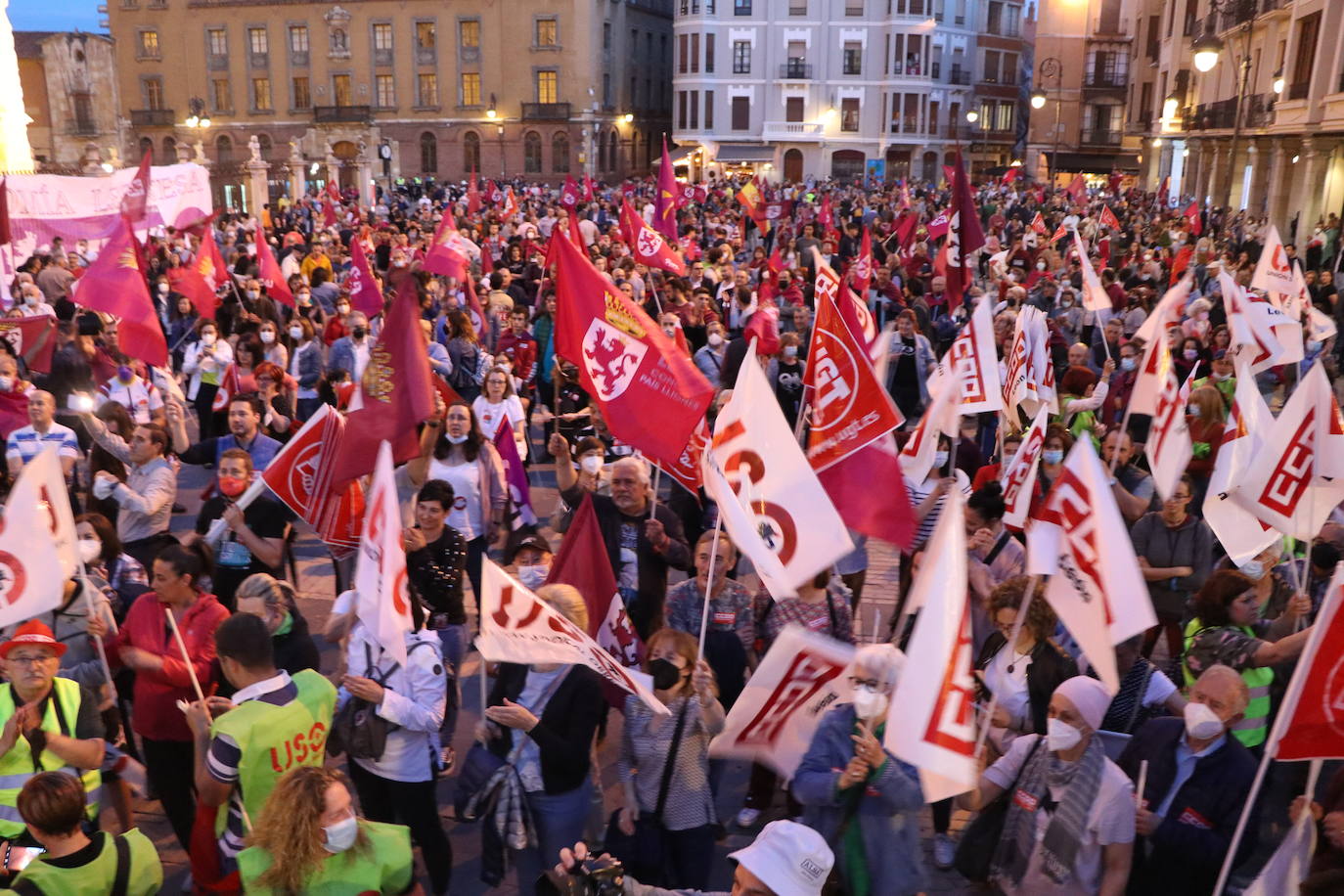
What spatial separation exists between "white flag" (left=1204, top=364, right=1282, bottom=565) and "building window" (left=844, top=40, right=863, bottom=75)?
58060 millimetres

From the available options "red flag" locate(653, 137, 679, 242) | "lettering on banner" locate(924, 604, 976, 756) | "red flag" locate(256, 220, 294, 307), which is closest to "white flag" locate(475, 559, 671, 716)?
"lettering on banner" locate(924, 604, 976, 756)

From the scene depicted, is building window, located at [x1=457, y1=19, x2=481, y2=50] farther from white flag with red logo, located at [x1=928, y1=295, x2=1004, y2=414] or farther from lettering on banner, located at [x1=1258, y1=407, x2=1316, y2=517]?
lettering on banner, located at [x1=1258, y1=407, x2=1316, y2=517]

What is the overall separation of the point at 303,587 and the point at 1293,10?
28.6 meters

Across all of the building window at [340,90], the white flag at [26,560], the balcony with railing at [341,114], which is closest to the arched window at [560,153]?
the balcony with railing at [341,114]

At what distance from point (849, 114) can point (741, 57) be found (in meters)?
6.17

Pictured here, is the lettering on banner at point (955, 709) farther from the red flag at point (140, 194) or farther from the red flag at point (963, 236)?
the red flag at point (140, 194)

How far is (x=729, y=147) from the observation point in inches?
2459

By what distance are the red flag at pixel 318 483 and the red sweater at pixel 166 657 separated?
131cm

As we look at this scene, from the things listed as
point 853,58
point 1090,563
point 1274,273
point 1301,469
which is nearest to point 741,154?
point 853,58

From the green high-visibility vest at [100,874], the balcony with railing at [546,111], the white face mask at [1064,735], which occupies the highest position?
the balcony with railing at [546,111]

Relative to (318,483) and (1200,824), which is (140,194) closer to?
(318,483)

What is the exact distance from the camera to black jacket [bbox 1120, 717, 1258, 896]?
409 cm

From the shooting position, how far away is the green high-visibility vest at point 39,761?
415cm

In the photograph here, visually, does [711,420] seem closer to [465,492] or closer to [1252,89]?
[465,492]
